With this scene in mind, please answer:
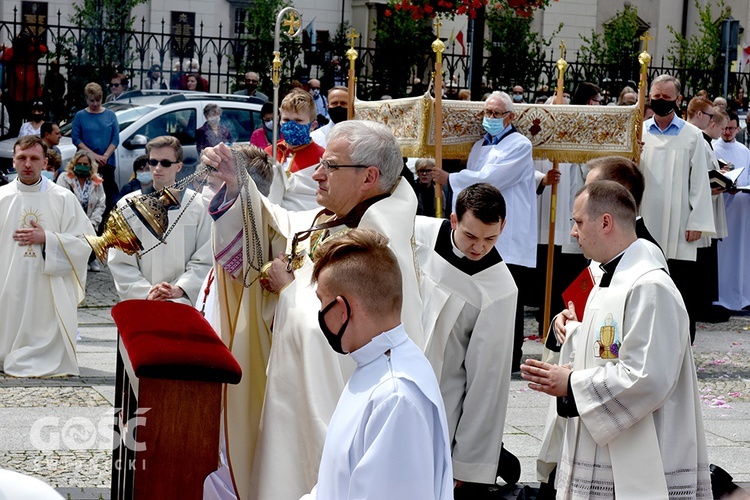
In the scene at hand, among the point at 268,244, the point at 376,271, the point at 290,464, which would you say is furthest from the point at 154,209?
the point at 376,271

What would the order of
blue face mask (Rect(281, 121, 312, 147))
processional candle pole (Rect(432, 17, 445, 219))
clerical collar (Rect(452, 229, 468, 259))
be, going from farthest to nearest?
1. processional candle pole (Rect(432, 17, 445, 219))
2. blue face mask (Rect(281, 121, 312, 147))
3. clerical collar (Rect(452, 229, 468, 259))

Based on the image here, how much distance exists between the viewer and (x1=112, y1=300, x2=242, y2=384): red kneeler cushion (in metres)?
3.90

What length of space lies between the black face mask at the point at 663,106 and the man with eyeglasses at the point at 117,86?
8.27 m

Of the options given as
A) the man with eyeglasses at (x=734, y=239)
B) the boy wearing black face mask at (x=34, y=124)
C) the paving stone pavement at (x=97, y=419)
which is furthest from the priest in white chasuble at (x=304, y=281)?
the boy wearing black face mask at (x=34, y=124)

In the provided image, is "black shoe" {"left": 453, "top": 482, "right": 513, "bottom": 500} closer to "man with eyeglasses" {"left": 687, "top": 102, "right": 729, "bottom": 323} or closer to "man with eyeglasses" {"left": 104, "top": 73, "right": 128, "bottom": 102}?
"man with eyeglasses" {"left": 687, "top": 102, "right": 729, "bottom": 323}

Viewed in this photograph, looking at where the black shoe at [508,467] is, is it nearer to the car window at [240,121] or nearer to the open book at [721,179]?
the open book at [721,179]

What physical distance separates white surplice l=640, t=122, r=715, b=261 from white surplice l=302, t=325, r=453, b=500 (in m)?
7.72

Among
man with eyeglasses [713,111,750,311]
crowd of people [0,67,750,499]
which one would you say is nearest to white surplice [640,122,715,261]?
→ man with eyeglasses [713,111,750,311]

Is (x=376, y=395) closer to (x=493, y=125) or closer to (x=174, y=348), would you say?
(x=174, y=348)

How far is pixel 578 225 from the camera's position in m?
4.64

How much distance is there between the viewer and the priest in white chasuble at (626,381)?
4.44 metres

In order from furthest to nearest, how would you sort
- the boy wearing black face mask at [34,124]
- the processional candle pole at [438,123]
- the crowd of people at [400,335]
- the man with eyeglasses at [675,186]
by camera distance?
the boy wearing black face mask at [34,124] → the man with eyeglasses at [675,186] → the processional candle pole at [438,123] → the crowd of people at [400,335]

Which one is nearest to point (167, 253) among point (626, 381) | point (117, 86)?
point (626, 381)

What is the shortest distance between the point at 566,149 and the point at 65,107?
10.1m
